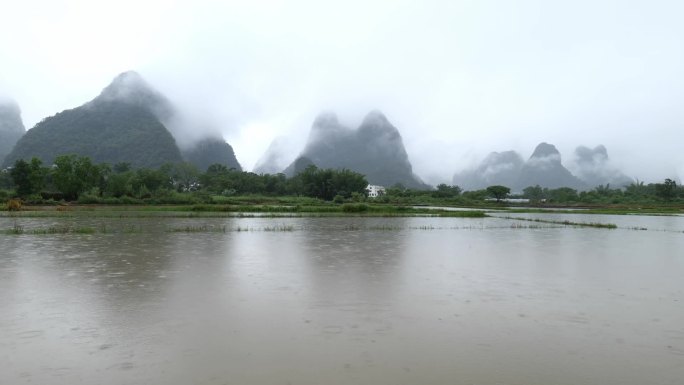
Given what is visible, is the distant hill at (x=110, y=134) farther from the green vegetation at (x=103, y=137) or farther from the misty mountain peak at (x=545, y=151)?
the misty mountain peak at (x=545, y=151)

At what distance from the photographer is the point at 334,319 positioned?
615 cm

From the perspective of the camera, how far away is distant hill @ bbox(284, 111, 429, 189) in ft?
445

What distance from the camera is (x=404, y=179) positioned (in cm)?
13575

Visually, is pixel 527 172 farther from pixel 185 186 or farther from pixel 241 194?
pixel 185 186

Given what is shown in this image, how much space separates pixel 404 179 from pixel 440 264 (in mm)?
125737

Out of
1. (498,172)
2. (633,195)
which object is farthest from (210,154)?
(498,172)

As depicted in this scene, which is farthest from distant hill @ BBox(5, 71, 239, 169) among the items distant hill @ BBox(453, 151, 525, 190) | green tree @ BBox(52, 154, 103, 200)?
distant hill @ BBox(453, 151, 525, 190)

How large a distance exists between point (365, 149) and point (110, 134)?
77445 mm

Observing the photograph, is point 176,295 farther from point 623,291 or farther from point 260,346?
point 623,291

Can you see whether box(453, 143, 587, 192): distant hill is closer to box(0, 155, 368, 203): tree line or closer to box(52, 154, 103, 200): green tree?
box(0, 155, 368, 203): tree line

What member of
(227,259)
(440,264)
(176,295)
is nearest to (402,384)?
(176,295)

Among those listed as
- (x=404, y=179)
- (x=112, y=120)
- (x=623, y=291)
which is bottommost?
(x=623, y=291)

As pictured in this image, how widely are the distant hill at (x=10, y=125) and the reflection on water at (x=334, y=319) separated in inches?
4834

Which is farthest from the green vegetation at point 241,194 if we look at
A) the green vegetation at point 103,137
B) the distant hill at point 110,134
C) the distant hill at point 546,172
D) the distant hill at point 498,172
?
the distant hill at point 498,172
